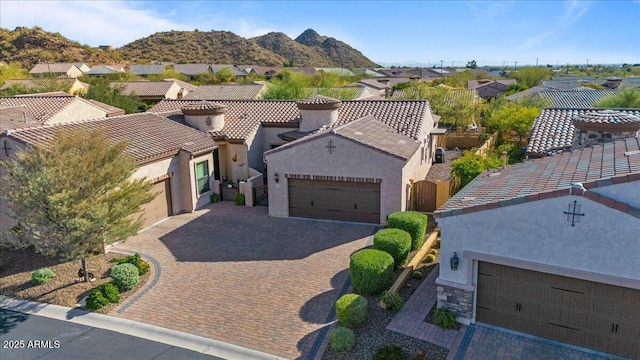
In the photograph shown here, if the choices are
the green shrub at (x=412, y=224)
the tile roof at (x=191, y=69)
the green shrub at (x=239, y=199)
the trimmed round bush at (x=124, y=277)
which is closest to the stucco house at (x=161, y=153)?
the green shrub at (x=239, y=199)

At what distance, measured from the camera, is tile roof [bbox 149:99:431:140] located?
88.4 feet

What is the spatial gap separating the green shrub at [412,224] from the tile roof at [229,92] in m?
40.3

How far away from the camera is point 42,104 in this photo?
35.8m

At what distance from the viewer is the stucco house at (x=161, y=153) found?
20.2m

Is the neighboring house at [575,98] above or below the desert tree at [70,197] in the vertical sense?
above

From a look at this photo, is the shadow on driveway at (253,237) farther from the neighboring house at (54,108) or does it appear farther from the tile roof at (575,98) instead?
the tile roof at (575,98)

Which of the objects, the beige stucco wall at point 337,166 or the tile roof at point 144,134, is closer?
the tile roof at point 144,134

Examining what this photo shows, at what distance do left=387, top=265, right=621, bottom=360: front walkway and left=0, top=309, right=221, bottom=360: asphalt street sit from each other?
558 cm

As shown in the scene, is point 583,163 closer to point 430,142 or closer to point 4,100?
point 430,142

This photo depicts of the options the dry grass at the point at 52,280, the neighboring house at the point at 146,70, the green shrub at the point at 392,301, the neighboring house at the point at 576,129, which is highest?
the neighboring house at the point at 146,70

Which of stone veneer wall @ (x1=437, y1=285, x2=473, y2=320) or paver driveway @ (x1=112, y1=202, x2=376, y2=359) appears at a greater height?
stone veneer wall @ (x1=437, y1=285, x2=473, y2=320)

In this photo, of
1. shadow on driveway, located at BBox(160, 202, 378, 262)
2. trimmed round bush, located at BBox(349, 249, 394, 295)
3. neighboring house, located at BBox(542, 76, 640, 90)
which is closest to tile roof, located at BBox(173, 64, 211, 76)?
neighboring house, located at BBox(542, 76, 640, 90)

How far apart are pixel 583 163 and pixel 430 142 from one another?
1796 cm

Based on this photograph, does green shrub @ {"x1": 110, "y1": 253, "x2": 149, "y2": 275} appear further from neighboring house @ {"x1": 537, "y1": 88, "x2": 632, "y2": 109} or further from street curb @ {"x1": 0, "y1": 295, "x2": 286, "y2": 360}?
neighboring house @ {"x1": 537, "y1": 88, "x2": 632, "y2": 109}
